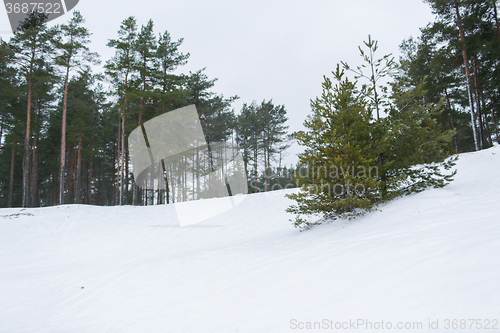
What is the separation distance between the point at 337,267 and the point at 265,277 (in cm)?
116

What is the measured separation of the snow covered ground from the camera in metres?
2.41

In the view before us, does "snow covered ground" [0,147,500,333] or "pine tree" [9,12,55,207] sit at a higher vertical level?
"pine tree" [9,12,55,207]

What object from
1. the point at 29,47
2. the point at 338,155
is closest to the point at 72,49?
the point at 29,47

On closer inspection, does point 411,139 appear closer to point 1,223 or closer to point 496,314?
point 496,314

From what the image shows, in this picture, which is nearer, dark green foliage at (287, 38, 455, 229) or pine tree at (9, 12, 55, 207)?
dark green foliage at (287, 38, 455, 229)

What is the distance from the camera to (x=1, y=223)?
11.4m

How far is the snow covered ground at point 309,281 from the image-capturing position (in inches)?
95.0

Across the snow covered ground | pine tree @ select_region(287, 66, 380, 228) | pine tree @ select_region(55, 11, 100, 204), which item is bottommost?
the snow covered ground

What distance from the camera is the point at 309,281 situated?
3.50m

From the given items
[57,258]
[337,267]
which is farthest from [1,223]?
[337,267]

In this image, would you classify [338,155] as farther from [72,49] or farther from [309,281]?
[72,49]

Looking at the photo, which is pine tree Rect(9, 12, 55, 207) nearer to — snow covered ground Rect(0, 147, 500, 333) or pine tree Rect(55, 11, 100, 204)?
pine tree Rect(55, 11, 100, 204)

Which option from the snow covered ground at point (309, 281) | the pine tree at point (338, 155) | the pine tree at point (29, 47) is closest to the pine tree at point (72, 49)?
the pine tree at point (29, 47)

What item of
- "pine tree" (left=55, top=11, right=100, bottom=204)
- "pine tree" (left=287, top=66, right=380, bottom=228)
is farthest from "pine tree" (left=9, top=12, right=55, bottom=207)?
"pine tree" (left=287, top=66, right=380, bottom=228)
